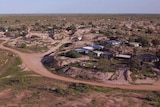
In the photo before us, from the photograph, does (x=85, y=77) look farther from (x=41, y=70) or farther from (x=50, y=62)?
(x=50, y=62)

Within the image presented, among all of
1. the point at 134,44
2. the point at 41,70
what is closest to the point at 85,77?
the point at 41,70

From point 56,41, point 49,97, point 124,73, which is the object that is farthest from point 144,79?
point 56,41

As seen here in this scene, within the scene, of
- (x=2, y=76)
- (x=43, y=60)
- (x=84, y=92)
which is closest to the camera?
(x=84, y=92)

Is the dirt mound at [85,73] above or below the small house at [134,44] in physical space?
below

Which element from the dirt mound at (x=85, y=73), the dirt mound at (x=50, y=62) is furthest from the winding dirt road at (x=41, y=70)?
the dirt mound at (x=85, y=73)

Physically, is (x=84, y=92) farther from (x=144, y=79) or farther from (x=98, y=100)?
(x=144, y=79)

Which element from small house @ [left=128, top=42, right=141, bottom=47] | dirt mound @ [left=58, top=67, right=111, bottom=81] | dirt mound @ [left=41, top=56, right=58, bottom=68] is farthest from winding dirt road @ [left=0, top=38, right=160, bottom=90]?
small house @ [left=128, top=42, right=141, bottom=47]

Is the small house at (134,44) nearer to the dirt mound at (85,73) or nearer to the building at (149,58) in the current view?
the building at (149,58)

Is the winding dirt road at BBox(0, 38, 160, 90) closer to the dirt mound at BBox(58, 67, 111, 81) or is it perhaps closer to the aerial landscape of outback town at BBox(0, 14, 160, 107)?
the aerial landscape of outback town at BBox(0, 14, 160, 107)

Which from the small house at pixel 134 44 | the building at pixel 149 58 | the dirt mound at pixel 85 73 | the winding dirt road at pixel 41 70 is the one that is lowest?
the winding dirt road at pixel 41 70

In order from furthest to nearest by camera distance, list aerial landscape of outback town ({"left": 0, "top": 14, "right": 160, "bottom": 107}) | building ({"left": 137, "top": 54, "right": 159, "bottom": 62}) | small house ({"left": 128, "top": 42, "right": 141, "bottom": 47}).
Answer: small house ({"left": 128, "top": 42, "right": 141, "bottom": 47}) < building ({"left": 137, "top": 54, "right": 159, "bottom": 62}) < aerial landscape of outback town ({"left": 0, "top": 14, "right": 160, "bottom": 107})

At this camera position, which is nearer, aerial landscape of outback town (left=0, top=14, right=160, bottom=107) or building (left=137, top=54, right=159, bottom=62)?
aerial landscape of outback town (left=0, top=14, right=160, bottom=107)
